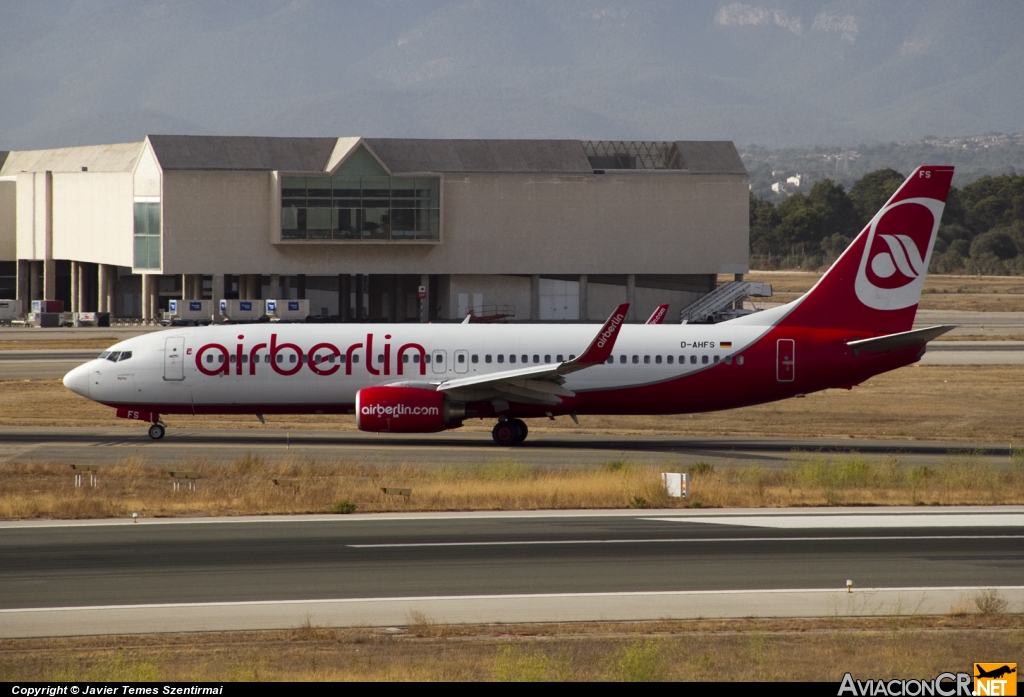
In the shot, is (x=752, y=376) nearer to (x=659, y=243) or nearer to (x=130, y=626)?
(x=130, y=626)

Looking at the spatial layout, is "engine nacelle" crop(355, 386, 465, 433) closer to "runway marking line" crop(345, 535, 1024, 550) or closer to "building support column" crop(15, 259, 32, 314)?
"runway marking line" crop(345, 535, 1024, 550)

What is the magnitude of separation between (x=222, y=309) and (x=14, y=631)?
76.6m

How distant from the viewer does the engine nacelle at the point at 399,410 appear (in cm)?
3631

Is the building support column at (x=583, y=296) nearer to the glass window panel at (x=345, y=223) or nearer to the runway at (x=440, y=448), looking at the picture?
the glass window panel at (x=345, y=223)

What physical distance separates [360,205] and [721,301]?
95.4 feet

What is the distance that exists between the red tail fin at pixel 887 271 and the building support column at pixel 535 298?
5911cm

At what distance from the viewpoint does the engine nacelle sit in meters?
36.3

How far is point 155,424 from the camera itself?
39000mm

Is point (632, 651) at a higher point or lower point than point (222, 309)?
lower

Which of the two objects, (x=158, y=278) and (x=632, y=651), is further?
(x=158, y=278)

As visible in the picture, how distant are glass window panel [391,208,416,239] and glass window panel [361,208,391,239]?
0.40m

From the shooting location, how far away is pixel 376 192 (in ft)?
303

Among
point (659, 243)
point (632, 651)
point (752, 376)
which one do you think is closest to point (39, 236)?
point (659, 243)

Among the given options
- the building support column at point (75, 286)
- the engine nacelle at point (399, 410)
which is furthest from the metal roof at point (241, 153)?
the engine nacelle at point (399, 410)
